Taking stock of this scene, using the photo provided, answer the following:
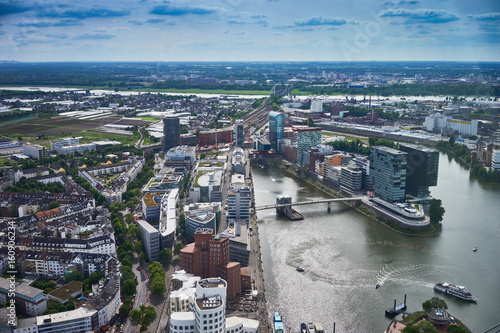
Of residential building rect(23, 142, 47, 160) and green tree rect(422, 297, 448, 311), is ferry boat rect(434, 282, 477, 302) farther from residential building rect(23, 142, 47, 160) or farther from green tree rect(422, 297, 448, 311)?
residential building rect(23, 142, 47, 160)

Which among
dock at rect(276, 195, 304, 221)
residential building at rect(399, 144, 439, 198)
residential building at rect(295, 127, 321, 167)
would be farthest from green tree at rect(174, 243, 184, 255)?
residential building at rect(295, 127, 321, 167)

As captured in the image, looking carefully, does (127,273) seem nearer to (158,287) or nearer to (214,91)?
(158,287)

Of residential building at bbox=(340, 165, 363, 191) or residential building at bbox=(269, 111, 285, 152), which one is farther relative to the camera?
residential building at bbox=(269, 111, 285, 152)

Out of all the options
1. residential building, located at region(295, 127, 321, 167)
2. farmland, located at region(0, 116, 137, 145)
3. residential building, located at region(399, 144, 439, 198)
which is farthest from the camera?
farmland, located at region(0, 116, 137, 145)

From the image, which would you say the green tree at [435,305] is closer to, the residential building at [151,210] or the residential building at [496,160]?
the residential building at [151,210]

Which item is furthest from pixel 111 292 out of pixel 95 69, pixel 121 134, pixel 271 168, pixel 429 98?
pixel 95 69

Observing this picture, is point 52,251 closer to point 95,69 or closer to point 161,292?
point 161,292
